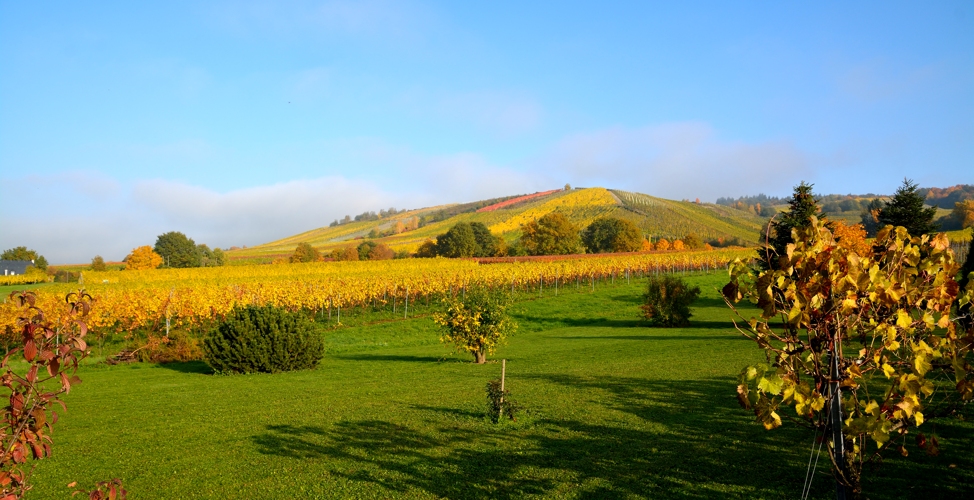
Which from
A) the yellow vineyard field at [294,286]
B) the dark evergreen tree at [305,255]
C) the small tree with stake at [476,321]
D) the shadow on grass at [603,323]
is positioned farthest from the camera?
the dark evergreen tree at [305,255]

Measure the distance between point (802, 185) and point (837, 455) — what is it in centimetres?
2801

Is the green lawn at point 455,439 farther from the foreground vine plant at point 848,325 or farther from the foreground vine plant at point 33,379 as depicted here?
the foreground vine plant at point 33,379

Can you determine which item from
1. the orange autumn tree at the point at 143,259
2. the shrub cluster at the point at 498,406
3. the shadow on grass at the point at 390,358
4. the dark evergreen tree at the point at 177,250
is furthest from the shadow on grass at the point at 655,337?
the dark evergreen tree at the point at 177,250

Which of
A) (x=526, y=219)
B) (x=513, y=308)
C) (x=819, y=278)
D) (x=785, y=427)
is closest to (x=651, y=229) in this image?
(x=526, y=219)

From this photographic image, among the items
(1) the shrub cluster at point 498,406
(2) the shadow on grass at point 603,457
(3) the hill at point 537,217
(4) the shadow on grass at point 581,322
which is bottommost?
(4) the shadow on grass at point 581,322

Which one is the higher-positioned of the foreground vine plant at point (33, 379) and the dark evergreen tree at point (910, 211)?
the dark evergreen tree at point (910, 211)

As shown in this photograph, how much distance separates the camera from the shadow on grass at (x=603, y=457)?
793 centimetres

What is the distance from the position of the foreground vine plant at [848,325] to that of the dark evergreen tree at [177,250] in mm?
97879

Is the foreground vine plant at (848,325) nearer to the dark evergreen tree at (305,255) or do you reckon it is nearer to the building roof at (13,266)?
the dark evergreen tree at (305,255)

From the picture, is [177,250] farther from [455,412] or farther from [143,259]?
[455,412]

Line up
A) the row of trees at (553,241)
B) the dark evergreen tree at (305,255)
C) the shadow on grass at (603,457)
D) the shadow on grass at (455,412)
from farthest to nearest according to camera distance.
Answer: the dark evergreen tree at (305,255) < the row of trees at (553,241) < the shadow on grass at (455,412) < the shadow on grass at (603,457)

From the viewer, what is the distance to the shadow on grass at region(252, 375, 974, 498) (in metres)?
7.93

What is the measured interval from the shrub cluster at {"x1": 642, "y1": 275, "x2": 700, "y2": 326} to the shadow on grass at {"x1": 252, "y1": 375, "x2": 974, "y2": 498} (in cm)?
2129

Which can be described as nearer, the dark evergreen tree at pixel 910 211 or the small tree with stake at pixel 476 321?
the small tree with stake at pixel 476 321
